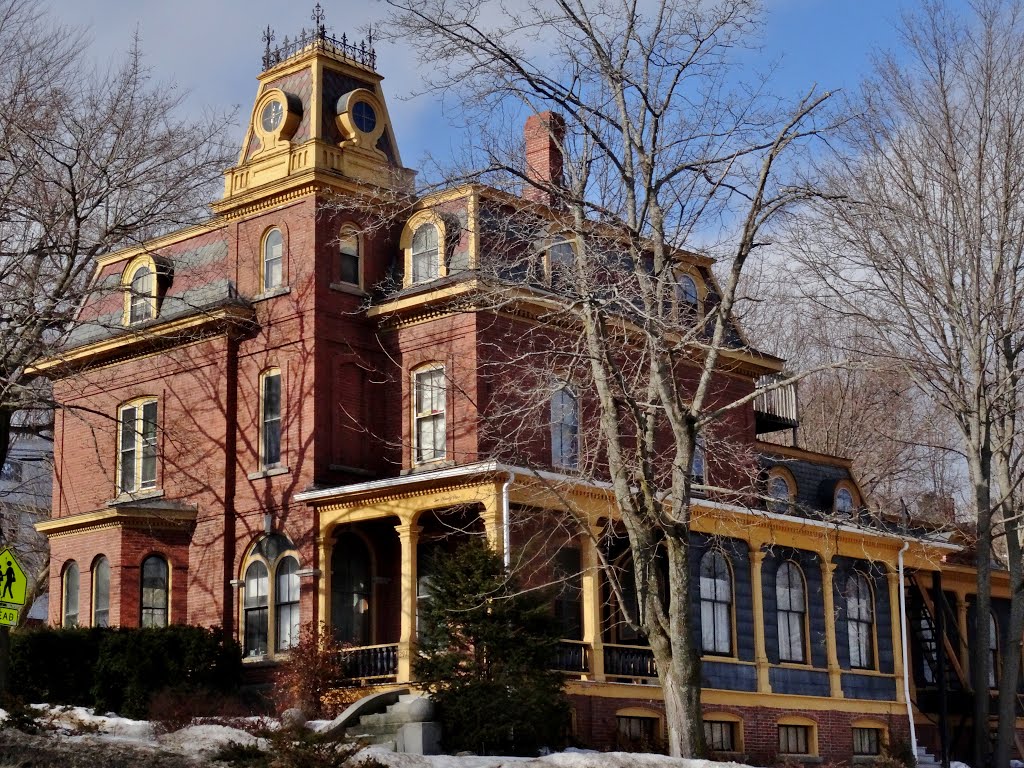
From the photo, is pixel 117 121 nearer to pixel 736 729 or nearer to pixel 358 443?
pixel 358 443

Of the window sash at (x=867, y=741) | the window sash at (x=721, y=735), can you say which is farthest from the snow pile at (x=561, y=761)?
the window sash at (x=867, y=741)

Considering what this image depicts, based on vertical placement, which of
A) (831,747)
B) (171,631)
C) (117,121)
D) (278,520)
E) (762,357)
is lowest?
(831,747)

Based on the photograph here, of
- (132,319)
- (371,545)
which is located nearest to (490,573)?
(371,545)

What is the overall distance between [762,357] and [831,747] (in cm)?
904

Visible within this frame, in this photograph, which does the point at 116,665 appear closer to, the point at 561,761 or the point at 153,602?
the point at 153,602

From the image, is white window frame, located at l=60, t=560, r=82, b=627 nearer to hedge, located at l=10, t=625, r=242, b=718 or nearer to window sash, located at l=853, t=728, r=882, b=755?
hedge, located at l=10, t=625, r=242, b=718

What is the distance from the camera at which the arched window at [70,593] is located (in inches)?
1244

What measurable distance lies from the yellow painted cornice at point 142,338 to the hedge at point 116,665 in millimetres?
5233

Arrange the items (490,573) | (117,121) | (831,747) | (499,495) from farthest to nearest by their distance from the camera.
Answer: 1. (831,747)
2. (117,121)
3. (499,495)
4. (490,573)

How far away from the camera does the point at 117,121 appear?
2702 cm

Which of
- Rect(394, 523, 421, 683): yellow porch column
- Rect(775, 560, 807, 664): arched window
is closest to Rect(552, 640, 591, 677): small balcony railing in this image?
Rect(394, 523, 421, 683): yellow porch column

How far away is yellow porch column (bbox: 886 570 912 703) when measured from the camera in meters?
33.1

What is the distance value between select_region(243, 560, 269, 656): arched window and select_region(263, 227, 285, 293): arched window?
5638 mm

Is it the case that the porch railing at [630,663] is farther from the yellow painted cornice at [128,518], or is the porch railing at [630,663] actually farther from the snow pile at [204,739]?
the yellow painted cornice at [128,518]
